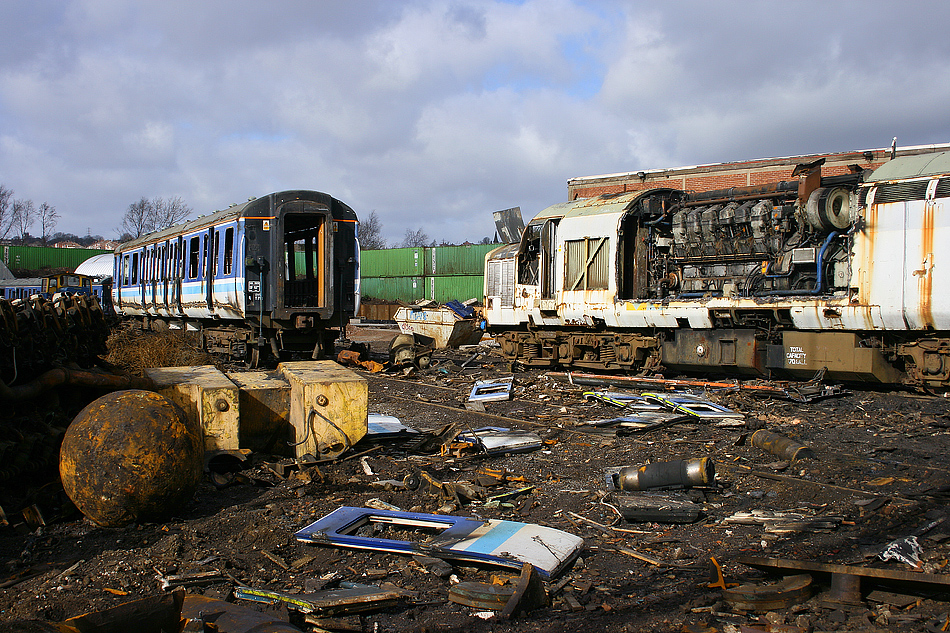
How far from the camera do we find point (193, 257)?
56.5 ft

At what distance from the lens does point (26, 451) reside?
5.38 metres

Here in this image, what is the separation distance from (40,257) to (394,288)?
31.0 metres

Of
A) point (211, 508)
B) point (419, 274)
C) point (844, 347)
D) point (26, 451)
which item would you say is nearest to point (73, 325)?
point (26, 451)

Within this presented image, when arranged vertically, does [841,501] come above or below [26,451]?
below

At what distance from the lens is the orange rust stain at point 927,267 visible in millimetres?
9664

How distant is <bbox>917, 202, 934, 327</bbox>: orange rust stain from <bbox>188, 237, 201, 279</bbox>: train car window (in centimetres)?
1496

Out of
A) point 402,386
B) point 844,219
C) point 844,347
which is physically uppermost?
point 844,219

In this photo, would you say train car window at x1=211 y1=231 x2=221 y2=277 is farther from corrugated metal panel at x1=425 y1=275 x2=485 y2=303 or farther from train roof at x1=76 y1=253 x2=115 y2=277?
train roof at x1=76 y1=253 x2=115 y2=277

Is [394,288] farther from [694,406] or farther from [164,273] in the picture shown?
[694,406]

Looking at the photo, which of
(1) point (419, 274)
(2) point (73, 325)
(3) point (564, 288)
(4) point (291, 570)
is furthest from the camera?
(1) point (419, 274)

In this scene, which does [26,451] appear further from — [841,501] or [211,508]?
[841,501]

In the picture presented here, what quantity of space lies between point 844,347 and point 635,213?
4.76 m

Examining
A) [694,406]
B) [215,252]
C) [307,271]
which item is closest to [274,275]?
[307,271]

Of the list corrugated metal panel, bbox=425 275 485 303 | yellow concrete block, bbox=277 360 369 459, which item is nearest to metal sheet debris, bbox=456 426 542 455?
yellow concrete block, bbox=277 360 369 459
